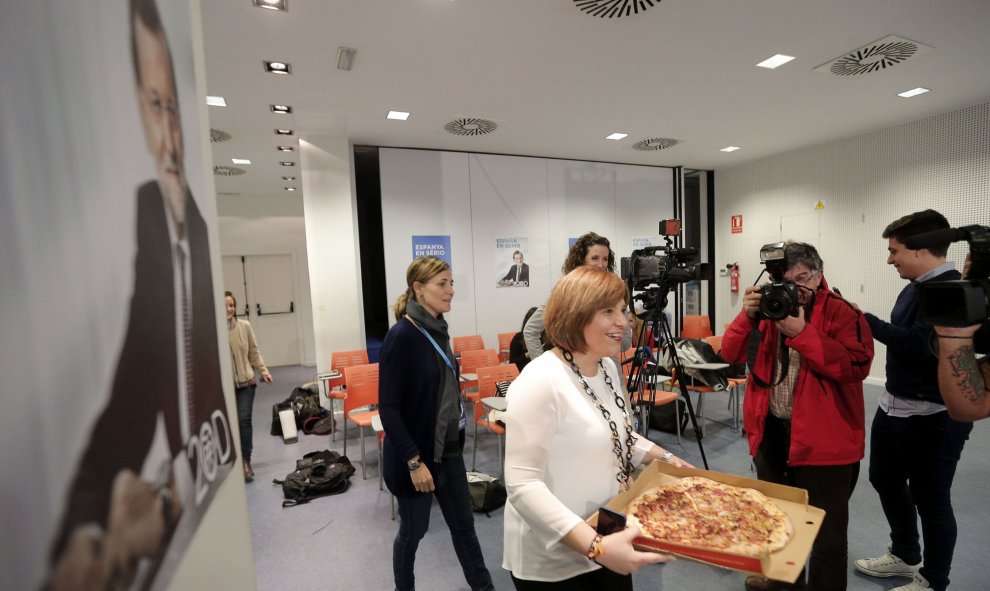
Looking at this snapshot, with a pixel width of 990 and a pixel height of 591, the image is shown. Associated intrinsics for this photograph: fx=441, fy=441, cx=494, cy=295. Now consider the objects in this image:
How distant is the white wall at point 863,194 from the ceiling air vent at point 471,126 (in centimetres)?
533

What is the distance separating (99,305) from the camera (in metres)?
0.49

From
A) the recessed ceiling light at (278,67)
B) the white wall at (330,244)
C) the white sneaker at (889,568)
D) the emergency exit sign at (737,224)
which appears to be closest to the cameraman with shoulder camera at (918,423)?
the white sneaker at (889,568)

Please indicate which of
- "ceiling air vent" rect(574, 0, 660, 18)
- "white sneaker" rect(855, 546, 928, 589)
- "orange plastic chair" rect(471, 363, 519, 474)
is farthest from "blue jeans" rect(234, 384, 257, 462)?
"white sneaker" rect(855, 546, 928, 589)

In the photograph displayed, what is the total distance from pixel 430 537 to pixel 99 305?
3060mm

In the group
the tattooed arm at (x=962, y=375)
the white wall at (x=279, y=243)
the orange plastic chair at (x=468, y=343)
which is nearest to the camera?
the tattooed arm at (x=962, y=375)

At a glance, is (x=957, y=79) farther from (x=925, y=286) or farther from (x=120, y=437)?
(x=120, y=437)

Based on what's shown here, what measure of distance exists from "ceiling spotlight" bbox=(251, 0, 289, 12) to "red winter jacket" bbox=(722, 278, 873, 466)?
3.50 metres

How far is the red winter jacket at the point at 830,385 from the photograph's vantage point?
1.77m

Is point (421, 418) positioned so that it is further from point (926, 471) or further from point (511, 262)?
point (511, 262)

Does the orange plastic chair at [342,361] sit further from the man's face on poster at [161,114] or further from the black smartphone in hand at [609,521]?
the man's face on poster at [161,114]

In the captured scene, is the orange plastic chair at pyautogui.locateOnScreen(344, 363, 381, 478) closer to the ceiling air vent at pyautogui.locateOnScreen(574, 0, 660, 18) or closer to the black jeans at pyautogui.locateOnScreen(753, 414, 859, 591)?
the black jeans at pyautogui.locateOnScreen(753, 414, 859, 591)

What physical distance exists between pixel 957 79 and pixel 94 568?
712cm

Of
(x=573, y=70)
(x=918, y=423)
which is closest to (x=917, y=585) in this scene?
(x=918, y=423)

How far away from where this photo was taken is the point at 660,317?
2.71 m
